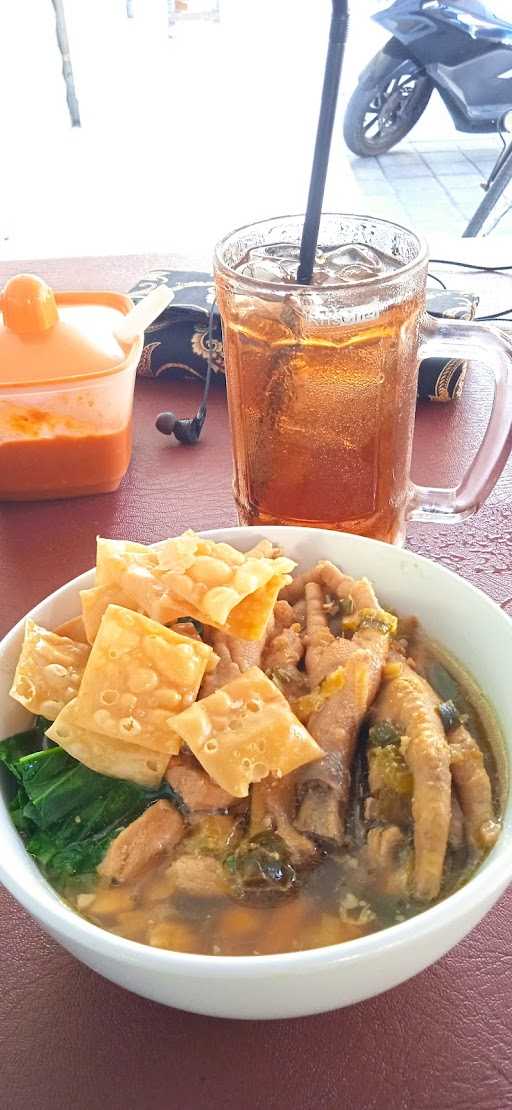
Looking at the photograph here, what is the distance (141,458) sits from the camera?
4.03 ft

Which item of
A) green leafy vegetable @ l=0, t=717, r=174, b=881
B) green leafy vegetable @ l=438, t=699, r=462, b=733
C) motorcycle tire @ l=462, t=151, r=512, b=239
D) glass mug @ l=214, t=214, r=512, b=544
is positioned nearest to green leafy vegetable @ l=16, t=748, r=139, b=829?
green leafy vegetable @ l=0, t=717, r=174, b=881

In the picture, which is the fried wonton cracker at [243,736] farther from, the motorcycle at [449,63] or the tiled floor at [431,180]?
the motorcycle at [449,63]

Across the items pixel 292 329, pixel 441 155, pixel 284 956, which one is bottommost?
pixel 441 155

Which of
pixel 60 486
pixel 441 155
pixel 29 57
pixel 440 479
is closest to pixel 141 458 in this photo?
pixel 60 486

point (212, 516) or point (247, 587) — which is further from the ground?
point (247, 587)

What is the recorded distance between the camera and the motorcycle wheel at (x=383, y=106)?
423cm

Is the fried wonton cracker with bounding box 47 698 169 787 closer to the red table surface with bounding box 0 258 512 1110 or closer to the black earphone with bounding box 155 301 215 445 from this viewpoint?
the red table surface with bounding box 0 258 512 1110

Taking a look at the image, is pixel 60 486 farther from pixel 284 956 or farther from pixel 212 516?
pixel 284 956

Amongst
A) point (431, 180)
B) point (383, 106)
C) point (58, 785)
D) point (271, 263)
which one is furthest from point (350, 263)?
point (383, 106)

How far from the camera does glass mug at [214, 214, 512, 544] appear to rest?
81cm

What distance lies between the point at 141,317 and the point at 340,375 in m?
0.39

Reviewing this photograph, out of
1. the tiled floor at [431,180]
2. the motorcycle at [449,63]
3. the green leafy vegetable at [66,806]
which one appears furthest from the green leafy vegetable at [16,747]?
the motorcycle at [449,63]

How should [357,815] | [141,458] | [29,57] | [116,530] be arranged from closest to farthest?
[357,815] → [116,530] → [141,458] → [29,57]

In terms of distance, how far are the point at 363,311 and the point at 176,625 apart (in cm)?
34
